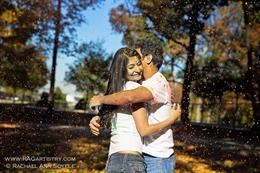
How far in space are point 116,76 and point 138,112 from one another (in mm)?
331

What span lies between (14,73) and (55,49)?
46.2ft

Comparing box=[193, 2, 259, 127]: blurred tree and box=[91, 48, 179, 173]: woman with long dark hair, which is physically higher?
box=[193, 2, 259, 127]: blurred tree

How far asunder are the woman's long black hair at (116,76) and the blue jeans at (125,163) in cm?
28

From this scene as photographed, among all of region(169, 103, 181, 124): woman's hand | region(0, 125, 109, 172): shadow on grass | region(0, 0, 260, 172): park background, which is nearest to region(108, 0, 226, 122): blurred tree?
region(0, 0, 260, 172): park background

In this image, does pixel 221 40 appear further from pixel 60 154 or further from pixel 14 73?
pixel 60 154

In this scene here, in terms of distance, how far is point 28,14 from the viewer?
68.8 ft

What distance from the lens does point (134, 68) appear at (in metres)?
3.40

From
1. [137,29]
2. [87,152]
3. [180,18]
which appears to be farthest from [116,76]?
[137,29]

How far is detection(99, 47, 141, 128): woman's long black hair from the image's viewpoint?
3.33m

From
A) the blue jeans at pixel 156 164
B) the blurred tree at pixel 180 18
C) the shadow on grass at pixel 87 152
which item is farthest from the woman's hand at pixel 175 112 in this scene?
the blurred tree at pixel 180 18

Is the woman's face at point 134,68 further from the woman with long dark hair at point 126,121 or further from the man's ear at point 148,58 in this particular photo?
the man's ear at point 148,58

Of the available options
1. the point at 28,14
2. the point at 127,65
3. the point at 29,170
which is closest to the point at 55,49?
the point at 28,14

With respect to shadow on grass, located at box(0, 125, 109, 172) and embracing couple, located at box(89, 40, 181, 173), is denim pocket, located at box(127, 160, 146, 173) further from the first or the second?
shadow on grass, located at box(0, 125, 109, 172)

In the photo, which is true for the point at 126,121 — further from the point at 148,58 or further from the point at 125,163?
the point at 148,58
